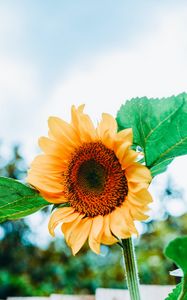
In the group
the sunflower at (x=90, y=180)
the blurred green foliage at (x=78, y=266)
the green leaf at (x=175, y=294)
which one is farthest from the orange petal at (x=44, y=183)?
the blurred green foliage at (x=78, y=266)

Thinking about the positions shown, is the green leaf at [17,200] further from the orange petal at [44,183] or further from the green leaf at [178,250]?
the green leaf at [178,250]

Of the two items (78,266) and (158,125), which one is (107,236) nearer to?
(158,125)

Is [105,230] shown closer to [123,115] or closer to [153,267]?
[123,115]

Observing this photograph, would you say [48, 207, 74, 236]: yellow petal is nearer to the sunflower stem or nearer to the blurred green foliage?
the sunflower stem

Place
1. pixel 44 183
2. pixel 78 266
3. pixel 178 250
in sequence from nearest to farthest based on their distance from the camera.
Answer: pixel 178 250, pixel 44 183, pixel 78 266

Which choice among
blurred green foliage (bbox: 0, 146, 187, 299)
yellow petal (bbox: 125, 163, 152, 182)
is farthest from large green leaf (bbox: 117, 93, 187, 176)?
blurred green foliage (bbox: 0, 146, 187, 299)

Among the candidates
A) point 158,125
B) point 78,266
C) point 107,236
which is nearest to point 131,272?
point 107,236

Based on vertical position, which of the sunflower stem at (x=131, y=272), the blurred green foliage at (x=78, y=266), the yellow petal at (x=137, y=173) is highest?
the blurred green foliage at (x=78, y=266)
